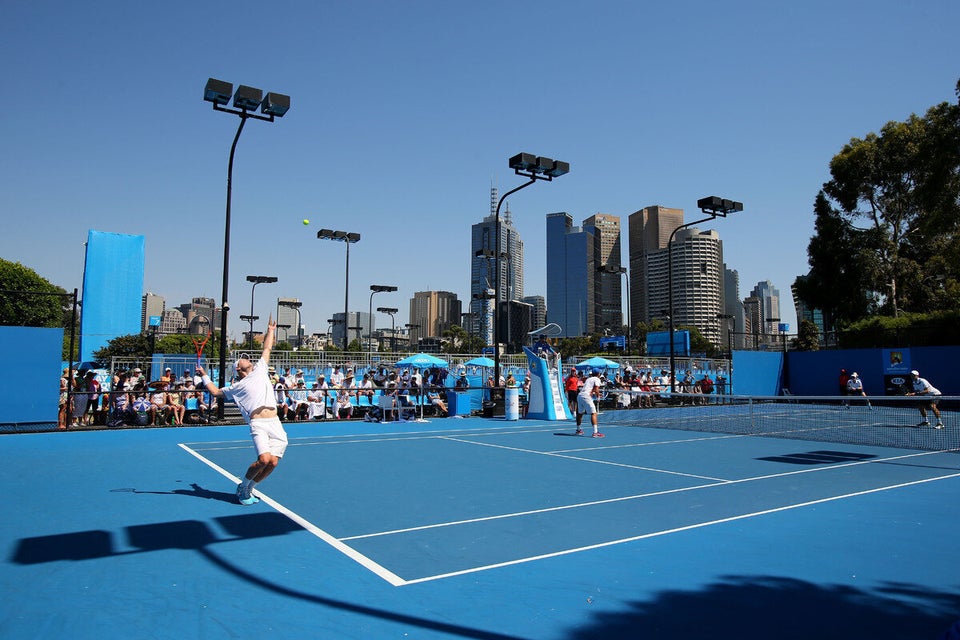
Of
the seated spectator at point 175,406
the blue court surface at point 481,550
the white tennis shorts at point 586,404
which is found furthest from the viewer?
the seated spectator at point 175,406

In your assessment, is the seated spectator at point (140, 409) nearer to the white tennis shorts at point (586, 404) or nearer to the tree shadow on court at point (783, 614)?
the white tennis shorts at point (586, 404)

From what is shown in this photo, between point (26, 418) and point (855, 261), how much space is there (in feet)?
147

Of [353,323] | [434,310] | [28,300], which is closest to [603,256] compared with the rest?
[353,323]

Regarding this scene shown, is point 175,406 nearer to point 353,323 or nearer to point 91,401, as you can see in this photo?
point 91,401

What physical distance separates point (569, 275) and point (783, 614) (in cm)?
13155

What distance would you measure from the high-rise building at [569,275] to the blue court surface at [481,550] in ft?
396

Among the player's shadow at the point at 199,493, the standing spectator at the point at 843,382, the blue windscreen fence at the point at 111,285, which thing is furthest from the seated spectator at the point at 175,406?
the standing spectator at the point at 843,382

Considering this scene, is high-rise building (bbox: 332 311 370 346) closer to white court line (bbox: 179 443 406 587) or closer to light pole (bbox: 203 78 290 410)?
light pole (bbox: 203 78 290 410)

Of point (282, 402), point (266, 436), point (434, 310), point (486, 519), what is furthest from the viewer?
point (434, 310)

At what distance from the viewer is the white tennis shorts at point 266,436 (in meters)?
7.48

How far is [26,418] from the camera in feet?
55.0

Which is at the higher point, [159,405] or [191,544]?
[159,405]

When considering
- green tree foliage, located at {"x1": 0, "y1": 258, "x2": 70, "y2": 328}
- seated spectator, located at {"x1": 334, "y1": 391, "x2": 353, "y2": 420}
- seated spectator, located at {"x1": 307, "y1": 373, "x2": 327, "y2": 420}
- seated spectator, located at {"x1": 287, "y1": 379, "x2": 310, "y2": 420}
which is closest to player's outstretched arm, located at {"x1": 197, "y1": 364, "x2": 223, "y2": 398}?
seated spectator, located at {"x1": 307, "y1": 373, "x2": 327, "y2": 420}

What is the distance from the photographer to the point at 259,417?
7.57 meters
